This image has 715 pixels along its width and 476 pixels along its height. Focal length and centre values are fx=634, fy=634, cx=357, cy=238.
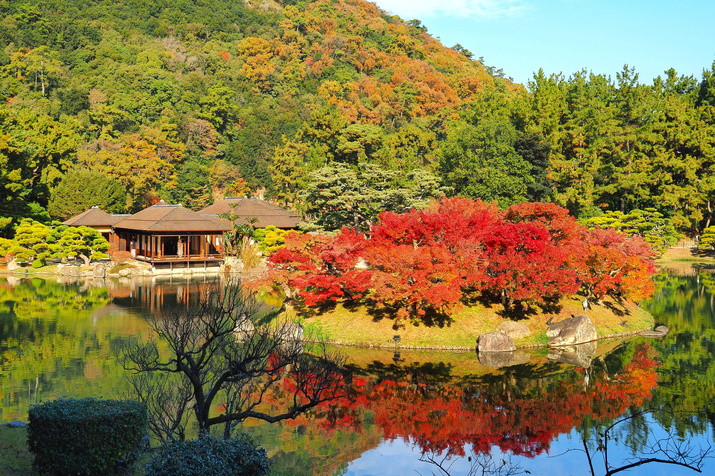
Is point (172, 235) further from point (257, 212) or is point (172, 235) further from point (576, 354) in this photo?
point (576, 354)

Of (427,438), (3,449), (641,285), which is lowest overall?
(427,438)

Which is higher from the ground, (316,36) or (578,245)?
(316,36)

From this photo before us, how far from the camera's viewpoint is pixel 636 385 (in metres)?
16.1

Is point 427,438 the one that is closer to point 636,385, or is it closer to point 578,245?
point 636,385

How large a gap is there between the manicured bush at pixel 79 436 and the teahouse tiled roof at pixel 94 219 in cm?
3494

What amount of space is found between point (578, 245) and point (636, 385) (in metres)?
7.30

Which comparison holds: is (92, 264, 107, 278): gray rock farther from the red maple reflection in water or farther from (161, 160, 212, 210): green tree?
the red maple reflection in water

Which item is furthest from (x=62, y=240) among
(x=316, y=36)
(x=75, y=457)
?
(x=316, y=36)

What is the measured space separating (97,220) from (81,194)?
149 inches

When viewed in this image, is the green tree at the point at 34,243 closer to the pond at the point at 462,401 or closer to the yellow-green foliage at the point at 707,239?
the pond at the point at 462,401

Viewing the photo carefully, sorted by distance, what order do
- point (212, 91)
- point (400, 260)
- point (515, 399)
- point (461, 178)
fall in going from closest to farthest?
1. point (515, 399)
2. point (400, 260)
3. point (461, 178)
4. point (212, 91)

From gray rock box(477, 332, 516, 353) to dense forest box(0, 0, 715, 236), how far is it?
13736 millimetres

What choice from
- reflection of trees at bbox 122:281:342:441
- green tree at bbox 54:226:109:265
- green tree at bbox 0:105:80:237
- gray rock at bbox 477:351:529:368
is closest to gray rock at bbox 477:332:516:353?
gray rock at bbox 477:351:529:368

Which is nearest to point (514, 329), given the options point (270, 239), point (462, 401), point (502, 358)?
point (502, 358)
